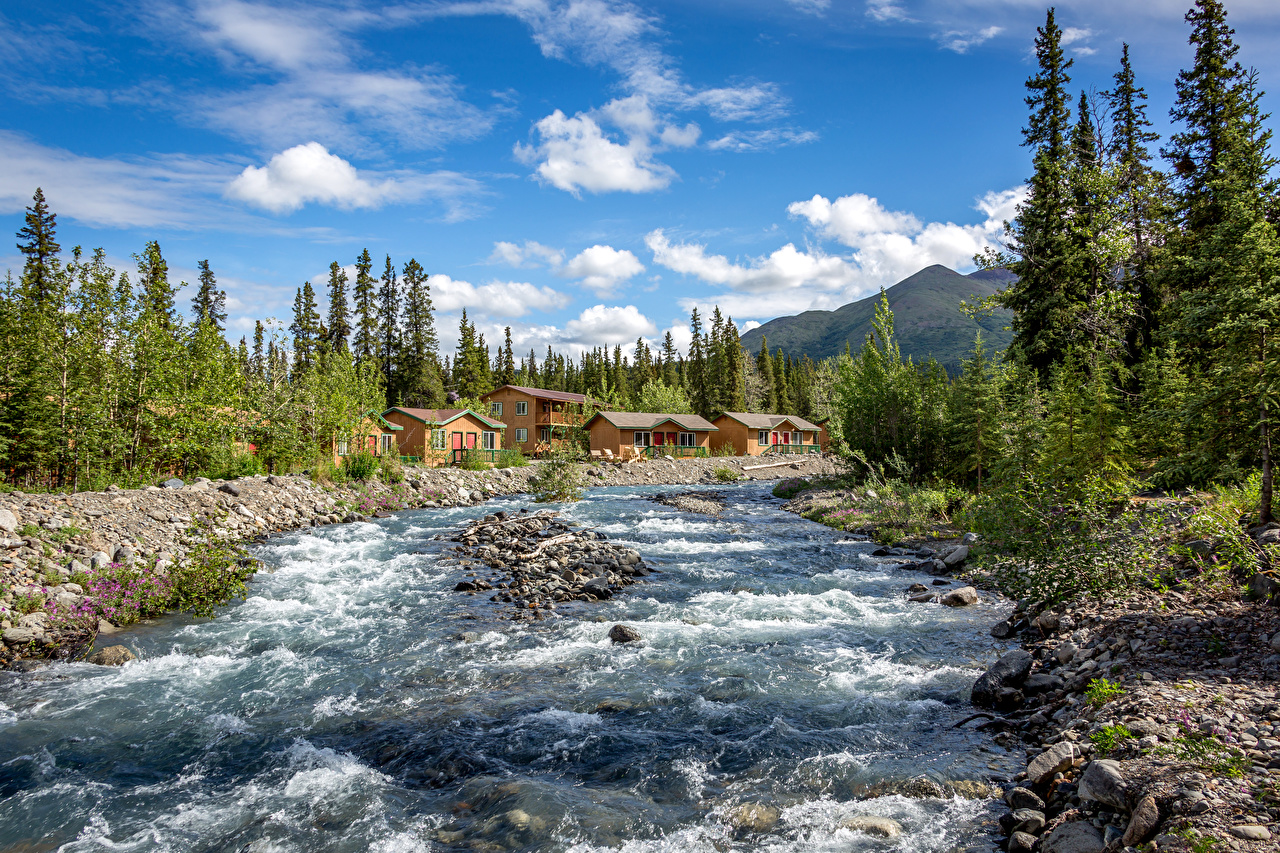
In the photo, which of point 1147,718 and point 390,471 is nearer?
point 1147,718

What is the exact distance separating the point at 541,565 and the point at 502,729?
760 centimetres

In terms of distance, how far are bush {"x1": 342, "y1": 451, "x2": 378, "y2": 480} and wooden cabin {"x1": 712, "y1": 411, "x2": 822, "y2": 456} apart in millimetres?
38002

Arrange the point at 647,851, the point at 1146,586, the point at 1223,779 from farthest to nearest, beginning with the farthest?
the point at 1146,586 < the point at 647,851 < the point at 1223,779

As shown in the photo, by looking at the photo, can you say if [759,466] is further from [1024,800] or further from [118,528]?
[1024,800]

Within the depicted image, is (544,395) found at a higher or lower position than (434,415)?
higher

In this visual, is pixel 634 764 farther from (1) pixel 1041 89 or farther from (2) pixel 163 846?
(1) pixel 1041 89

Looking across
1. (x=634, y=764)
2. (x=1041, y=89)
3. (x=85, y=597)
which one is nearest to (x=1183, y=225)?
(x=1041, y=89)

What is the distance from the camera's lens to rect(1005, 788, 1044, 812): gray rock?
504 centimetres

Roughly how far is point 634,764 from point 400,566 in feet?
35.8

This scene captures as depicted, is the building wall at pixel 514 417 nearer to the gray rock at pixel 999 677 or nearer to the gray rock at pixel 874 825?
the gray rock at pixel 999 677

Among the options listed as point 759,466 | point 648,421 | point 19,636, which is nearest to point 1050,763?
point 19,636

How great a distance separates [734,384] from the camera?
76125mm

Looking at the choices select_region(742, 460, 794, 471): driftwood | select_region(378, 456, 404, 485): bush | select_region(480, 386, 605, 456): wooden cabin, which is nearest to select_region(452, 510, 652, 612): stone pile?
select_region(378, 456, 404, 485): bush

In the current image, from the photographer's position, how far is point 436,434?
4362cm
